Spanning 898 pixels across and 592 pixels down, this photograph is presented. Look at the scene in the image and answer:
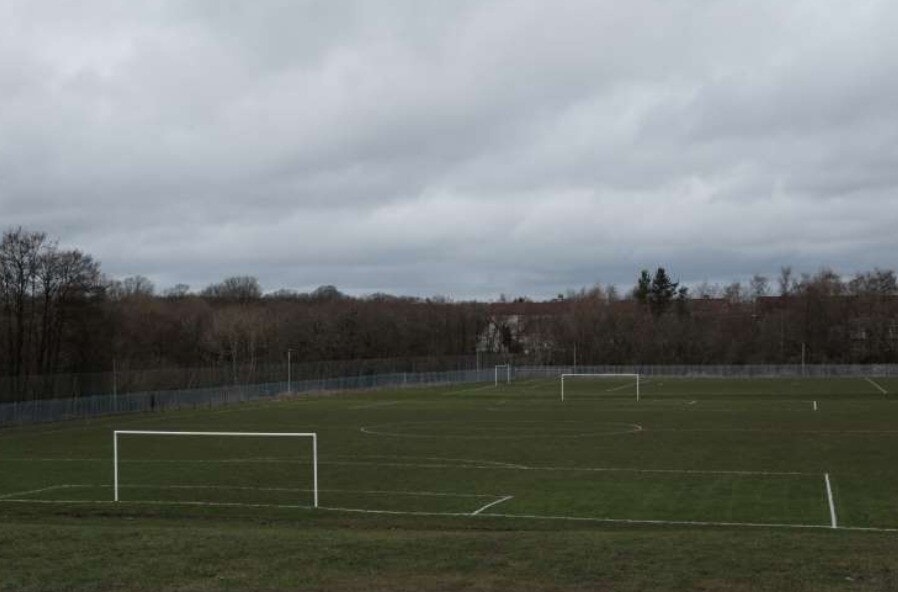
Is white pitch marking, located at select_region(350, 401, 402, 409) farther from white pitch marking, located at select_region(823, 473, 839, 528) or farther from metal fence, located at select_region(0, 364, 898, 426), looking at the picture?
white pitch marking, located at select_region(823, 473, 839, 528)

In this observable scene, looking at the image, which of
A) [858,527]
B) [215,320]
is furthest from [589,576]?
[215,320]

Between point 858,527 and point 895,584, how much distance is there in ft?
32.6

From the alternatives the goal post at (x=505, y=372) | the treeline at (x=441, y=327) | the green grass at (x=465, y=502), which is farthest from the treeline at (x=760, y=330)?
the green grass at (x=465, y=502)

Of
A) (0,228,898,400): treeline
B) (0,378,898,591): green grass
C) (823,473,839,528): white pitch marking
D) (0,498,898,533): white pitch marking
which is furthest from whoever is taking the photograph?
(0,228,898,400): treeline

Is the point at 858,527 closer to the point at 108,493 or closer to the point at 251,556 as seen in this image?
the point at 251,556

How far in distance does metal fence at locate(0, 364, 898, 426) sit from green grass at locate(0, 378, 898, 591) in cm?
303

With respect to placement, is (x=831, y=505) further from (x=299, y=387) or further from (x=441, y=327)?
(x=441, y=327)

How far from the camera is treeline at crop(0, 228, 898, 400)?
8719cm

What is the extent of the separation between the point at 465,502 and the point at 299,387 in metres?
63.1

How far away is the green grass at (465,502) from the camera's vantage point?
36.1ft

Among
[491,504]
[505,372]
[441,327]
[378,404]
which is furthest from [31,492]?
[441,327]

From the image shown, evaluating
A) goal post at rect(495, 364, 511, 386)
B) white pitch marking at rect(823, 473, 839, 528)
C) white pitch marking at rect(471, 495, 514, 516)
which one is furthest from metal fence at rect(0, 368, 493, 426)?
white pitch marking at rect(823, 473, 839, 528)

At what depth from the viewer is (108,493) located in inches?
1018

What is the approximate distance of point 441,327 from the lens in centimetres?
15650
